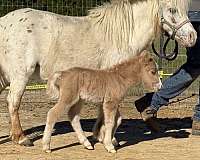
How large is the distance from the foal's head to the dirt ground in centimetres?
79

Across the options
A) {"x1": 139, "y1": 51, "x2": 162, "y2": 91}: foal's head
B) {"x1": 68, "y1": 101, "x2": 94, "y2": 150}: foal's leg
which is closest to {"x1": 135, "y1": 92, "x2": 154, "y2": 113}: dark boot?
{"x1": 139, "y1": 51, "x2": 162, "y2": 91}: foal's head

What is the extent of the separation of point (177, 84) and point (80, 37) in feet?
5.48

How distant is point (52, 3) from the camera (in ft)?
42.0

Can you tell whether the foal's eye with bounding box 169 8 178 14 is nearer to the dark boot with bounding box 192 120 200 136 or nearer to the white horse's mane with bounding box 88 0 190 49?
the white horse's mane with bounding box 88 0 190 49

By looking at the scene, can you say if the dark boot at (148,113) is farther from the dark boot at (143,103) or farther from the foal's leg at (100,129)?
the foal's leg at (100,129)

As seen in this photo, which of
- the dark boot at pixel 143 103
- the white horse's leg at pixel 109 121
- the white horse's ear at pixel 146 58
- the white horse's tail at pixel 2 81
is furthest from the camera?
the dark boot at pixel 143 103

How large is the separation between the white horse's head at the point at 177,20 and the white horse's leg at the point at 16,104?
189 cm

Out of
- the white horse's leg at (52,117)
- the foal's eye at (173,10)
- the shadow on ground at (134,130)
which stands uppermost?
the foal's eye at (173,10)

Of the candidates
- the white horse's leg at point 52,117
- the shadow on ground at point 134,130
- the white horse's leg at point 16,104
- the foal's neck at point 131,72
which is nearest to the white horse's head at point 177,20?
the foal's neck at point 131,72

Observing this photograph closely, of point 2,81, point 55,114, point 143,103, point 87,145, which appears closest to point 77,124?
point 87,145

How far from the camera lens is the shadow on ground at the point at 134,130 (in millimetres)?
7875

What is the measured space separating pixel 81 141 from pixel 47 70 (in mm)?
964

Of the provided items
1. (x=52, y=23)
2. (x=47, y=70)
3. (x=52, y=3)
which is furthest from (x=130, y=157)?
(x=52, y=3)

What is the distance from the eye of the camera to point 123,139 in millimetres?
7871
